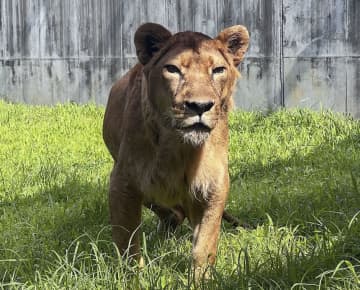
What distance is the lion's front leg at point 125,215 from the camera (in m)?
3.88

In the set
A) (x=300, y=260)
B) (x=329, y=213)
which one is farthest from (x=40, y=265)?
(x=329, y=213)

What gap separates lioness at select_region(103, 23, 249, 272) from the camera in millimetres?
3557

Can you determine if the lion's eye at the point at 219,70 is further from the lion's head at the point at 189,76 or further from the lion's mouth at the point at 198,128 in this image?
the lion's mouth at the point at 198,128

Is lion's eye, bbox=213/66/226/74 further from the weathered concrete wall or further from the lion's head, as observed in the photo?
the weathered concrete wall

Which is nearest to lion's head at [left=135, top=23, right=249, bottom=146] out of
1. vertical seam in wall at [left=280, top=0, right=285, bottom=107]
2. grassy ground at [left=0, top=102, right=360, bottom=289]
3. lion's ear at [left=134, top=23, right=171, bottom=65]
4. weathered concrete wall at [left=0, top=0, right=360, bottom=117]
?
lion's ear at [left=134, top=23, right=171, bottom=65]

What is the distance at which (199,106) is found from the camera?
3301 millimetres

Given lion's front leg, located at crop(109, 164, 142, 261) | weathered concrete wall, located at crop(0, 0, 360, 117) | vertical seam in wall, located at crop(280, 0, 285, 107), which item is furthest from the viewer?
vertical seam in wall, located at crop(280, 0, 285, 107)

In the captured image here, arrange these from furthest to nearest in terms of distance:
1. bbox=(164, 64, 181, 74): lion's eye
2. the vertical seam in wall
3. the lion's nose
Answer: the vertical seam in wall < bbox=(164, 64, 181, 74): lion's eye < the lion's nose

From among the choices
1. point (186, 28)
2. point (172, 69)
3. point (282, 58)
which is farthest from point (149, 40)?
point (186, 28)

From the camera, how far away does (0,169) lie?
6855mm

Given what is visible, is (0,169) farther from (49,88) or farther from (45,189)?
(49,88)

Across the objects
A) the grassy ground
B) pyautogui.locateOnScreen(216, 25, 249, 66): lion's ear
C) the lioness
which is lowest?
the grassy ground

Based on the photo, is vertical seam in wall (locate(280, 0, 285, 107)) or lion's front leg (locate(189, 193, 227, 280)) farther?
vertical seam in wall (locate(280, 0, 285, 107))

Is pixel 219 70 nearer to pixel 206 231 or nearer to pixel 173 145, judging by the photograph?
pixel 173 145
